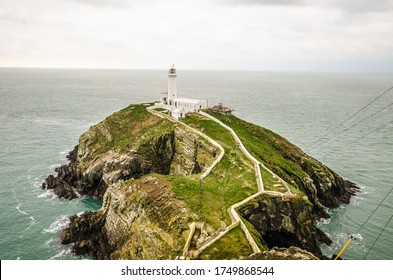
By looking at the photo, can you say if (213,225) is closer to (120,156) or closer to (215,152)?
(215,152)

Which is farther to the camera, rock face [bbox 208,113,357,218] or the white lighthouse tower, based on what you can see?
the white lighthouse tower

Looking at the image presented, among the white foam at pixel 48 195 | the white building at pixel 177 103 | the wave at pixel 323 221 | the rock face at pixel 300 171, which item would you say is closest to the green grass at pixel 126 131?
the white building at pixel 177 103

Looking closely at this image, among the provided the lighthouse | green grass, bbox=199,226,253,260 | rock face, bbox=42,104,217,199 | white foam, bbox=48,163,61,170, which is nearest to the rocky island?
green grass, bbox=199,226,253,260

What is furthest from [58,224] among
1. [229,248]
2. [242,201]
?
[229,248]

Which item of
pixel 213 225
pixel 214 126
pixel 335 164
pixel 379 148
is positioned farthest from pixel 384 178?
pixel 213 225

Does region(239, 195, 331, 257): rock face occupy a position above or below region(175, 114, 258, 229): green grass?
below

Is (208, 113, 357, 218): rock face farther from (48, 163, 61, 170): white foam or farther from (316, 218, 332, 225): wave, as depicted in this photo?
(48, 163, 61, 170): white foam
